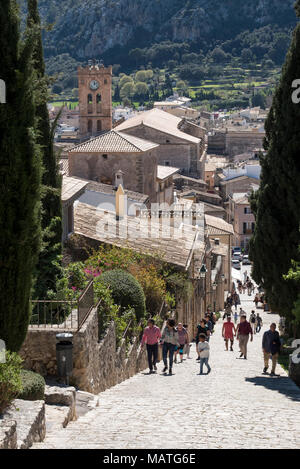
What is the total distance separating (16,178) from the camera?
1023 centimetres

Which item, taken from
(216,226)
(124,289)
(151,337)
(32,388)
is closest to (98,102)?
(216,226)

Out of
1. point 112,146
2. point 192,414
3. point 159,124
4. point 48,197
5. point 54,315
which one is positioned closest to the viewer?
point 192,414

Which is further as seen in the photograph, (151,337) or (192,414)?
(151,337)

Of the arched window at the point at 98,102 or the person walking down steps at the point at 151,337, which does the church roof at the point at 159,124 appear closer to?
the arched window at the point at 98,102

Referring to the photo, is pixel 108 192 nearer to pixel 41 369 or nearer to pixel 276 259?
pixel 276 259

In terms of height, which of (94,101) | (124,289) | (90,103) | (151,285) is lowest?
(151,285)

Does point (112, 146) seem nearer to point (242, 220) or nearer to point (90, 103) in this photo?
point (90, 103)

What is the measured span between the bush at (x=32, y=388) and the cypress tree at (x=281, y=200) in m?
10.6

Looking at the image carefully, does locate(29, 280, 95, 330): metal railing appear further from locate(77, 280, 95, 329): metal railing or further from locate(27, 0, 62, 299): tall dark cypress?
locate(27, 0, 62, 299): tall dark cypress

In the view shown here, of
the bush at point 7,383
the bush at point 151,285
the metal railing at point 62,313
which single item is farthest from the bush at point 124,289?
the bush at point 7,383

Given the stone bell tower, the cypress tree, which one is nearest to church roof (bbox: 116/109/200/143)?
the stone bell tower

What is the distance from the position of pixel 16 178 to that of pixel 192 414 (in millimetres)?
4315

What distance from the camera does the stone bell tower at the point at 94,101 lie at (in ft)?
286

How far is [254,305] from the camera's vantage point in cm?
5341
